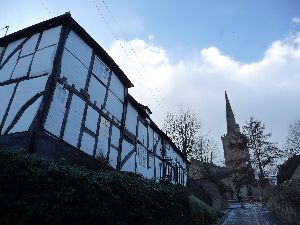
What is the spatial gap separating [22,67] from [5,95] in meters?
1.62

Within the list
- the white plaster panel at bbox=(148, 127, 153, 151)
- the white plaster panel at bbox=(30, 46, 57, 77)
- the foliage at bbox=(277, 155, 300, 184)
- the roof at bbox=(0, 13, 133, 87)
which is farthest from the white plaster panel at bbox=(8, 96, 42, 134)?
the foliage at bbox=(277, 155, 300, 184)

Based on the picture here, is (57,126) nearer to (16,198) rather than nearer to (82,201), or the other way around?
(82,201)

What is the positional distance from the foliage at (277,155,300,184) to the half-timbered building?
759 inches

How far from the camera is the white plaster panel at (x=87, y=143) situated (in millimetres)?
14047

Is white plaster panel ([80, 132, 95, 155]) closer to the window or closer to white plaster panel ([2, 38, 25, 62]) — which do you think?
white plaster panel ([2, 38, 25, 62])

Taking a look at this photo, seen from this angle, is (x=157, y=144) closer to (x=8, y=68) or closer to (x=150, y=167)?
(x=150, y=167)

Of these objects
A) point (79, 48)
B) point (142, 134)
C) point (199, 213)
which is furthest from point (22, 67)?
point (199, 213)

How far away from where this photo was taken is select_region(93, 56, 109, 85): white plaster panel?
16266mm

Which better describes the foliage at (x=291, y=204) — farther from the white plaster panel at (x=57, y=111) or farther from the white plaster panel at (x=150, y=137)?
the white plaster panel at (x=57, y=111)

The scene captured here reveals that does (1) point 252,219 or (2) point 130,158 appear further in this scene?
(1) point 252,219

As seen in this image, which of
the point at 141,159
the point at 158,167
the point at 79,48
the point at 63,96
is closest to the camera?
the point at 63,96

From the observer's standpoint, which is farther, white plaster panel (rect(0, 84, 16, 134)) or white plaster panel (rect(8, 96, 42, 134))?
white plaster panel (rect(0, 84, 16, 134))

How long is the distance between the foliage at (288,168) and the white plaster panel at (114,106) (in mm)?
20462

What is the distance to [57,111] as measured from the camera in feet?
41.7
